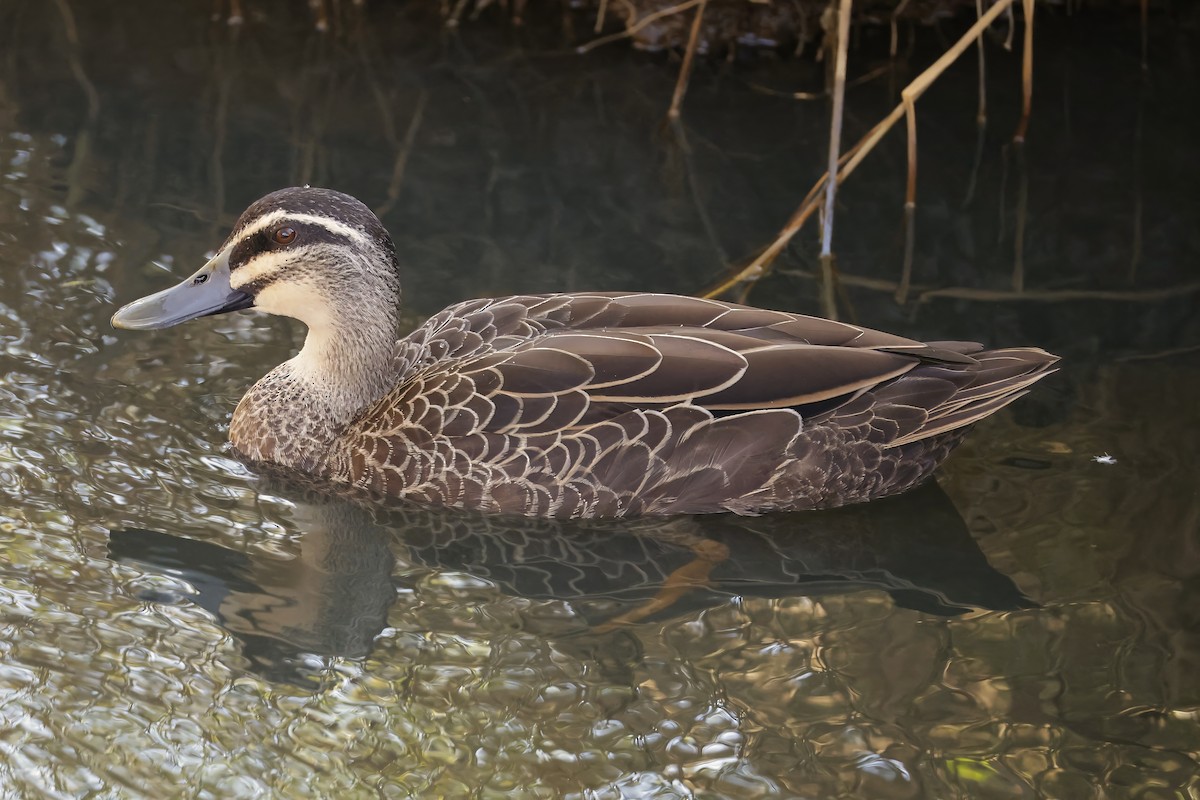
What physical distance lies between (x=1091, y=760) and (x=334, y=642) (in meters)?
2.43

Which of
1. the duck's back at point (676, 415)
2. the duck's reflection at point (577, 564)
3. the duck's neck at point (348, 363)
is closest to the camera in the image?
the duck's reflection at point (577, 564)

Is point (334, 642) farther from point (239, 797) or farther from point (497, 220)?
point (497, 220)

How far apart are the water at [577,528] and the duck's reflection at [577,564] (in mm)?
14

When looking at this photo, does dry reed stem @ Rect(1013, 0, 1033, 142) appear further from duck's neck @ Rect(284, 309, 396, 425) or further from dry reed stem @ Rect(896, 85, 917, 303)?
duck's neck @ Rect(284, 309, 396, 425)

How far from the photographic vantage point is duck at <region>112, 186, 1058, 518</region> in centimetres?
516

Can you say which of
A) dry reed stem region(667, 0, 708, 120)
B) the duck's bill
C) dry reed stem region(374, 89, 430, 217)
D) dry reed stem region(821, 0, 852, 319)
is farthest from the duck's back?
dry reed stem region(667, 0, 708, 120)

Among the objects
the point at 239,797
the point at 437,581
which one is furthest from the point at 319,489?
the point at 239,797

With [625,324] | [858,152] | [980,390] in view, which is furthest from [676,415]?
[858,152]

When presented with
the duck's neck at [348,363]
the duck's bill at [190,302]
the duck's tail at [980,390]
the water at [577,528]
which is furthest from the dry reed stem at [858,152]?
the duck's bill at [190,302]

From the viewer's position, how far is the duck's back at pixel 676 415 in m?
5.15

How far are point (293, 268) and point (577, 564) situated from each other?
158 centimetres

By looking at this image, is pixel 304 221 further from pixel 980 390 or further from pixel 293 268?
pixel 980 390

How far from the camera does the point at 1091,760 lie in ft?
14.1

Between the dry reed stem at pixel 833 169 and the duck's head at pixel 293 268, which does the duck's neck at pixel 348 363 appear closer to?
the duck's head at pixel 293 268
